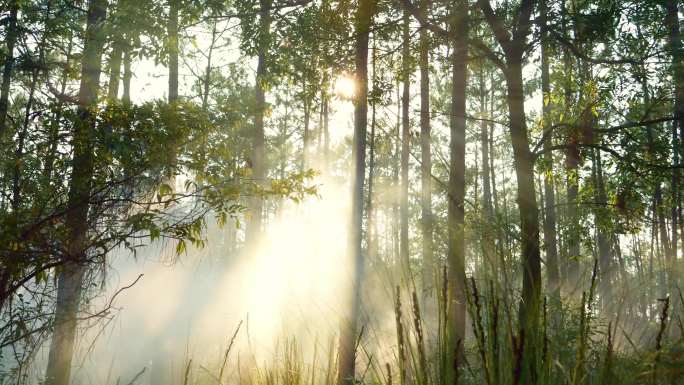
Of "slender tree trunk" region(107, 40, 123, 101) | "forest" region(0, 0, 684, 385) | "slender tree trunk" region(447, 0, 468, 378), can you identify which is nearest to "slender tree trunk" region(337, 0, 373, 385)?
"forest" region(0, 0, 684, 385)

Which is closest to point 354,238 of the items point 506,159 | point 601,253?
point 601,253

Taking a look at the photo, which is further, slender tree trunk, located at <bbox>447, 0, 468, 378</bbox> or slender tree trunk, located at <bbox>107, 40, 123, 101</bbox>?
slender tree trunk, located at <bbox>107, 40, 123, 101</bbox>

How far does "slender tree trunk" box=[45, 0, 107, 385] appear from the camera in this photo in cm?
420

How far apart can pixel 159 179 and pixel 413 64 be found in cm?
472

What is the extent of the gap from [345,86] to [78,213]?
4270 mm

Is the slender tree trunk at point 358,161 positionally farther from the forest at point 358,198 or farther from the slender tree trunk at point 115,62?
the slender tree trunk at point 115,62

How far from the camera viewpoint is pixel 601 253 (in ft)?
49.5

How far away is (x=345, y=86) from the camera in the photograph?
762 centimetres

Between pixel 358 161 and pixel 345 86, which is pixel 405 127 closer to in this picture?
pixel 345 86

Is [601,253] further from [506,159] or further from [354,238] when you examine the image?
[506,159]

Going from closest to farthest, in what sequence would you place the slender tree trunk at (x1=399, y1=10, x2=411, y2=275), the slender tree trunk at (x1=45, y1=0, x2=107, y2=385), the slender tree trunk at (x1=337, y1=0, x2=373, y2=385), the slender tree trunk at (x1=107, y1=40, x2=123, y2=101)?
1. the slender tree trunk at (x1=45, y1=0, x2=107, y2=385)
2. the slender tree trunk at (x1=337, y1=0, x2=373, y2=385)
3. the slender tree trunk at (x1=107, y1=40, x2=123, y2=101)
4. the slender tree trunk at (x1=399, y1=10, x2=411, y2=275)

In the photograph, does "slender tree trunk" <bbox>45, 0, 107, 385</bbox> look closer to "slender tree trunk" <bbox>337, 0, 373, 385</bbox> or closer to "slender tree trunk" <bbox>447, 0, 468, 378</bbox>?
"slender tree trunk" <bbox>337, 0, 373, 385</bbox>

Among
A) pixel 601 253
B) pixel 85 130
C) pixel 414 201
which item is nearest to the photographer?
pixel 85 130

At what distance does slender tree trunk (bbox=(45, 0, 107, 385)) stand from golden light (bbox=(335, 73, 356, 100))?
3.40 metres
